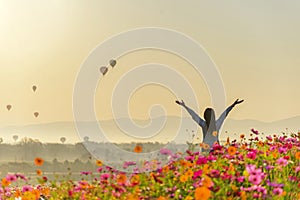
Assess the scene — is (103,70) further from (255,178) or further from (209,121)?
(255,178)

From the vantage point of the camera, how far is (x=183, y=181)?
4020 mm

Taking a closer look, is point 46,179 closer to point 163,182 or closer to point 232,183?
point 163,182

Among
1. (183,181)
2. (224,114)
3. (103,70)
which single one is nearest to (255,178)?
(183,181)

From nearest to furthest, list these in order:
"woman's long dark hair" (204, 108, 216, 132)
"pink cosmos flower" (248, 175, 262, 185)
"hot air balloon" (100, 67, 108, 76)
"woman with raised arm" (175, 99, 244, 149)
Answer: "pink cosmos flower" (248, 175, 262, 185) < "hot air balloon" (100, 67, 108, 76) < "woman with raised arm" (175, 99, 244, 149) < "woman's long dark hair" (204, 108, 216, 132)

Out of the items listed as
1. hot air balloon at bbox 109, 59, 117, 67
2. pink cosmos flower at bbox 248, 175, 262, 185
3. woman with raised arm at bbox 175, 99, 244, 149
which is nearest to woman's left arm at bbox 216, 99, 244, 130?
woman with raised arm at bbox 175, 99, 244, 149

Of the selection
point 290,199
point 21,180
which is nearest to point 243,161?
point 290,199

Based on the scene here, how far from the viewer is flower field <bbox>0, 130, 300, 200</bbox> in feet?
12.5

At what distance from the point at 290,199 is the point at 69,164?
287 cm

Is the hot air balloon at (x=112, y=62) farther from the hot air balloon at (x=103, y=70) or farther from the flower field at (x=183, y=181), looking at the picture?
the flower field at (x=183, y=181)

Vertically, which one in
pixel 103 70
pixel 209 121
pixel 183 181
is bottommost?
pixel 183 181

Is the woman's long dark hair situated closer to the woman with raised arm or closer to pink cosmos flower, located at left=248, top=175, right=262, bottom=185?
the woman with raised arm

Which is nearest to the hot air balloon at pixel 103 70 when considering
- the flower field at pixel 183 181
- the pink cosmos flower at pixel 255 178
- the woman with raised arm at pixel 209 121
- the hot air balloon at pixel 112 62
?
the hot air balloon at pixel 112 62

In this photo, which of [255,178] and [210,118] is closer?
[255,178]

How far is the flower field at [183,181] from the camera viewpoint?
3816 mm
